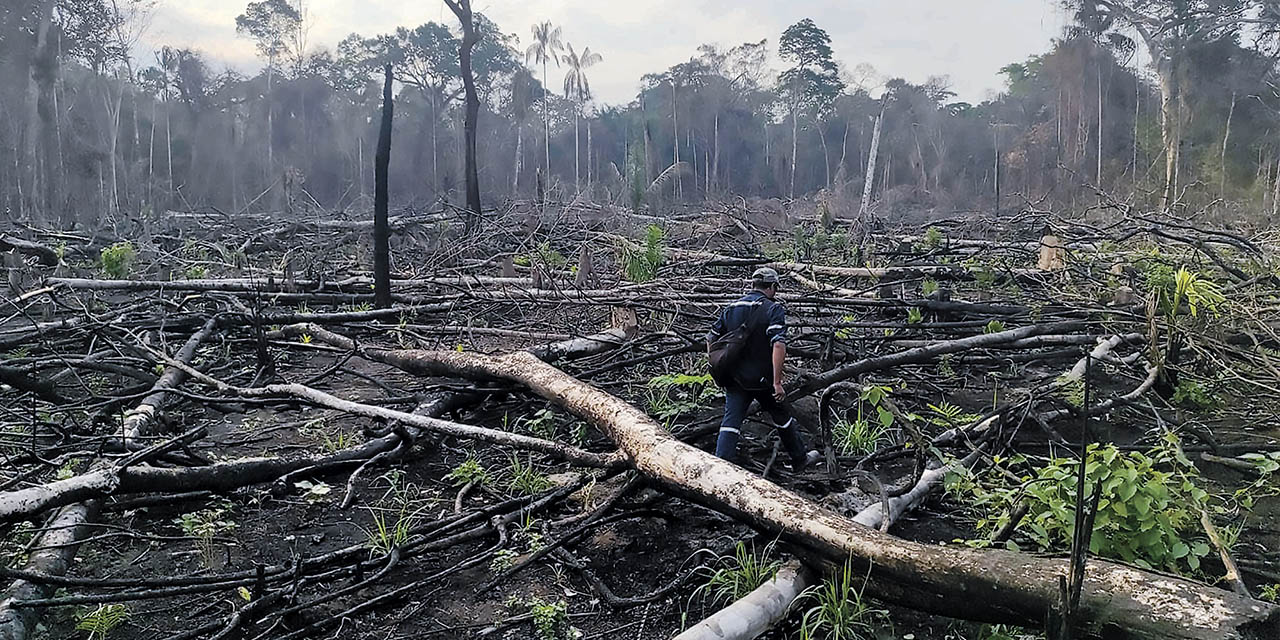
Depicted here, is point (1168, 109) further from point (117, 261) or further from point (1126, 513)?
point (117, 261)

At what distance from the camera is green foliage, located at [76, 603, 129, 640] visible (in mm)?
3045

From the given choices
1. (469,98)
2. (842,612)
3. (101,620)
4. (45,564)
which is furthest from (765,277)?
(469,98)

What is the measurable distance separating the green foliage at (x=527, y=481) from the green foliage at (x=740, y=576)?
4.27ft

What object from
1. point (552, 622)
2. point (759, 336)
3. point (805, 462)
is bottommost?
point (552, 622)

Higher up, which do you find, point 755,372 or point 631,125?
point 631,125

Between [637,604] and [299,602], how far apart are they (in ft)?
4.62

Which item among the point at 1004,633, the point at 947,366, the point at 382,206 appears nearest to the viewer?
the point at 1004,633

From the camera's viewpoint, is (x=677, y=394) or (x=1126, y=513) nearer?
(x=1126, y=513)

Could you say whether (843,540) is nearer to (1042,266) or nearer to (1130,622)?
(1130,622)

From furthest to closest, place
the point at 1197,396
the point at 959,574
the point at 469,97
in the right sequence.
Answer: the point at 469,97 → the point at 1197,396 → the point at 959,574

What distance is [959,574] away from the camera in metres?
2.52

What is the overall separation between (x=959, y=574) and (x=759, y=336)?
2375mm

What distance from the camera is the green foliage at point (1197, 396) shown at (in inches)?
224

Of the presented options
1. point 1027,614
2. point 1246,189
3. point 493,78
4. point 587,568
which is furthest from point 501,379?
point 493,78
